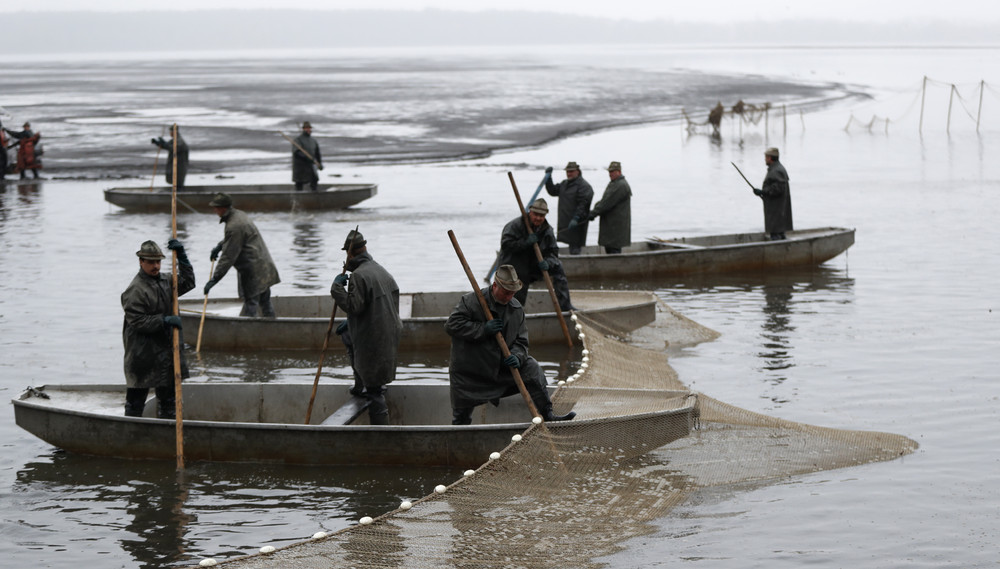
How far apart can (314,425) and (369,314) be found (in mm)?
1013

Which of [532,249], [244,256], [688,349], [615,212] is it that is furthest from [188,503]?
[615,212]

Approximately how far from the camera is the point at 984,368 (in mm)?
12578

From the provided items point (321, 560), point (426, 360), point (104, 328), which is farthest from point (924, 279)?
point (321, 560)

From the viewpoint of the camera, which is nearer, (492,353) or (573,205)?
(492,353)

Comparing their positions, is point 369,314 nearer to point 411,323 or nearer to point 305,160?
point 411,323

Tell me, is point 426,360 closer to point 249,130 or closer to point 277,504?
point 277,504

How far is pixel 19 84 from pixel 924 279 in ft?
257

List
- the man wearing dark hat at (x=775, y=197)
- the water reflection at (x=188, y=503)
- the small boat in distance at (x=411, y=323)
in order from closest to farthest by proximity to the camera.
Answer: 1. the water reflection at (x=188, y=503)
2. the small boat in distance at (x=411, y=323)
3. the man wearing dark hat at (x=775, y=197)

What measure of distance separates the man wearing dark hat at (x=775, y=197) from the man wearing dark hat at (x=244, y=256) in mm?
7514

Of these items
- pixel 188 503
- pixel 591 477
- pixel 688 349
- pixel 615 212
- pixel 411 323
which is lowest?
pixel 188 503

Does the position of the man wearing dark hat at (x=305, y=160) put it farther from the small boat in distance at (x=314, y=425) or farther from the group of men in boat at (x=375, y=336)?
the group of men in boat at (x=375, y=336)

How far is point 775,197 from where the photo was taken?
58.7 ft

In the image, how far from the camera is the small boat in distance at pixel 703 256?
56.7 ft

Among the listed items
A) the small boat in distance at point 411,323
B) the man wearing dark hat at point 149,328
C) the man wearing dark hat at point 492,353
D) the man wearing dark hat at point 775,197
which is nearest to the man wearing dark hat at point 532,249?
the small boat in distance at point 411,323
